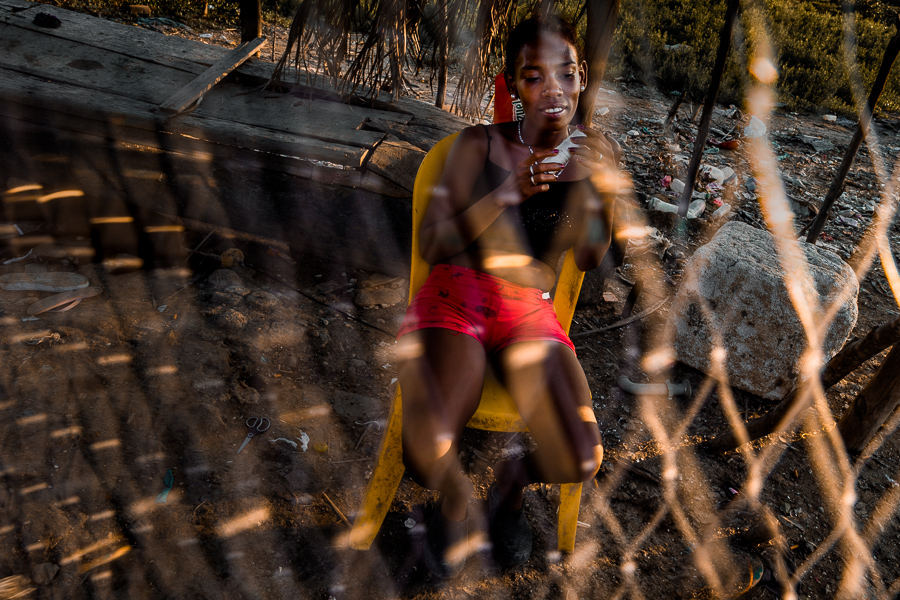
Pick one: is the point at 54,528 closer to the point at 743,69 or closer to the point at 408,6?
the point at 408,6

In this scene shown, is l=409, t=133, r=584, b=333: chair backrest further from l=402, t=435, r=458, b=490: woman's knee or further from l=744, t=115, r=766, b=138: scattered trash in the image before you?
l=744, t=115, r=766, b=138: scattered trash

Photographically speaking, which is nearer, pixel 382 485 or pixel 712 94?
pixel 382 485

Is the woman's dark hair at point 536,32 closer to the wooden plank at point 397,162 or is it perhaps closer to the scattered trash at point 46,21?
the wooden plank at point 397,162

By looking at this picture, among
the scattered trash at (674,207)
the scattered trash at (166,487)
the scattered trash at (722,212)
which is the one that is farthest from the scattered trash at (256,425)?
the scattered trash at (722,212)

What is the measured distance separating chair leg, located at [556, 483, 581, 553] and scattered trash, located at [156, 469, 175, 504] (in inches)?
53.9

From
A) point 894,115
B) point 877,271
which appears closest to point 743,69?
point 894,115

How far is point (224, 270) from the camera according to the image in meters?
2.86

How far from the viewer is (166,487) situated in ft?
6.08

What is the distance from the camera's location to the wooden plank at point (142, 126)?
2596 mm

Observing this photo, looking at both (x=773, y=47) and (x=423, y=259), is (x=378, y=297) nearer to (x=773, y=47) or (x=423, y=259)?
(x=423, y=259)

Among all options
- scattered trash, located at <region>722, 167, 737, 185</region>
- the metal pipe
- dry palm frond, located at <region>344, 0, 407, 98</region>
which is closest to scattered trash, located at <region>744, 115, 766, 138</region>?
scattered trash, located at <region>722, 167, 737, 185</region>

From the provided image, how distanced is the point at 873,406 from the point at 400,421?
Answer: 200cm

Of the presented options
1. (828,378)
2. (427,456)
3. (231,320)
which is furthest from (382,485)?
(828,378)

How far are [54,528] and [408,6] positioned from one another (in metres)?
2.56
